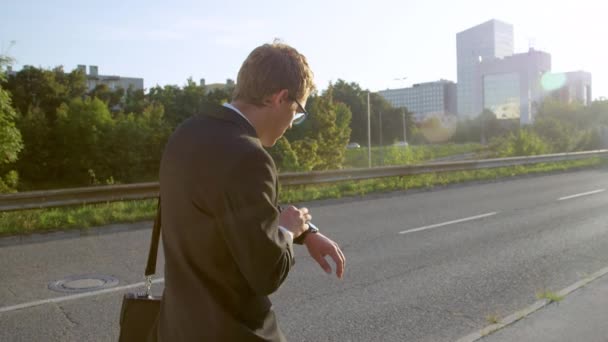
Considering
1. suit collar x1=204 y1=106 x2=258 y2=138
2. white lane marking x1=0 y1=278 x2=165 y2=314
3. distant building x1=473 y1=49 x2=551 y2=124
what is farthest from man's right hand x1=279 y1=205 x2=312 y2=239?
distant building x1=473 y1=49 x2=551 y2=124

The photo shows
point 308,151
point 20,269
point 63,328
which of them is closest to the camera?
point 63,328

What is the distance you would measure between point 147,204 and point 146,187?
66 centimetres

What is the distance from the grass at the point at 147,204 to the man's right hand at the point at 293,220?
329 inches

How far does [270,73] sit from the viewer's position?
1862mm

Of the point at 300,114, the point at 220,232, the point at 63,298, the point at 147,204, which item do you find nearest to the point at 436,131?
the point at 147,204

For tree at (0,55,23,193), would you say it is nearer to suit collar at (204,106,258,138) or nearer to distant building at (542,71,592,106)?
suit collar at (204,106,258,138)


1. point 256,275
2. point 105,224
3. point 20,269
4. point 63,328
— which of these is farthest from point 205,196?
point 105,224

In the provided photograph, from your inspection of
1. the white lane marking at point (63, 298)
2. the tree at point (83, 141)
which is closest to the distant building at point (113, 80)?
the tree at point (83, 141)

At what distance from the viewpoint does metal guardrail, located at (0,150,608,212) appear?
9.95m

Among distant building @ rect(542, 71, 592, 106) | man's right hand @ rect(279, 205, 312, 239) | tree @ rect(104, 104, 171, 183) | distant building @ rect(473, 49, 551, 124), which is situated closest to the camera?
man's right hand @ rect(279, 205, 312, 239)

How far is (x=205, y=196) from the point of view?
167 centimetres

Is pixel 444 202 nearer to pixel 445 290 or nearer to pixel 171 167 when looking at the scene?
pixel 445 290

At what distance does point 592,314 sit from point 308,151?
3651 cm

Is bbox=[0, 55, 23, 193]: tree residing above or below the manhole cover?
above
